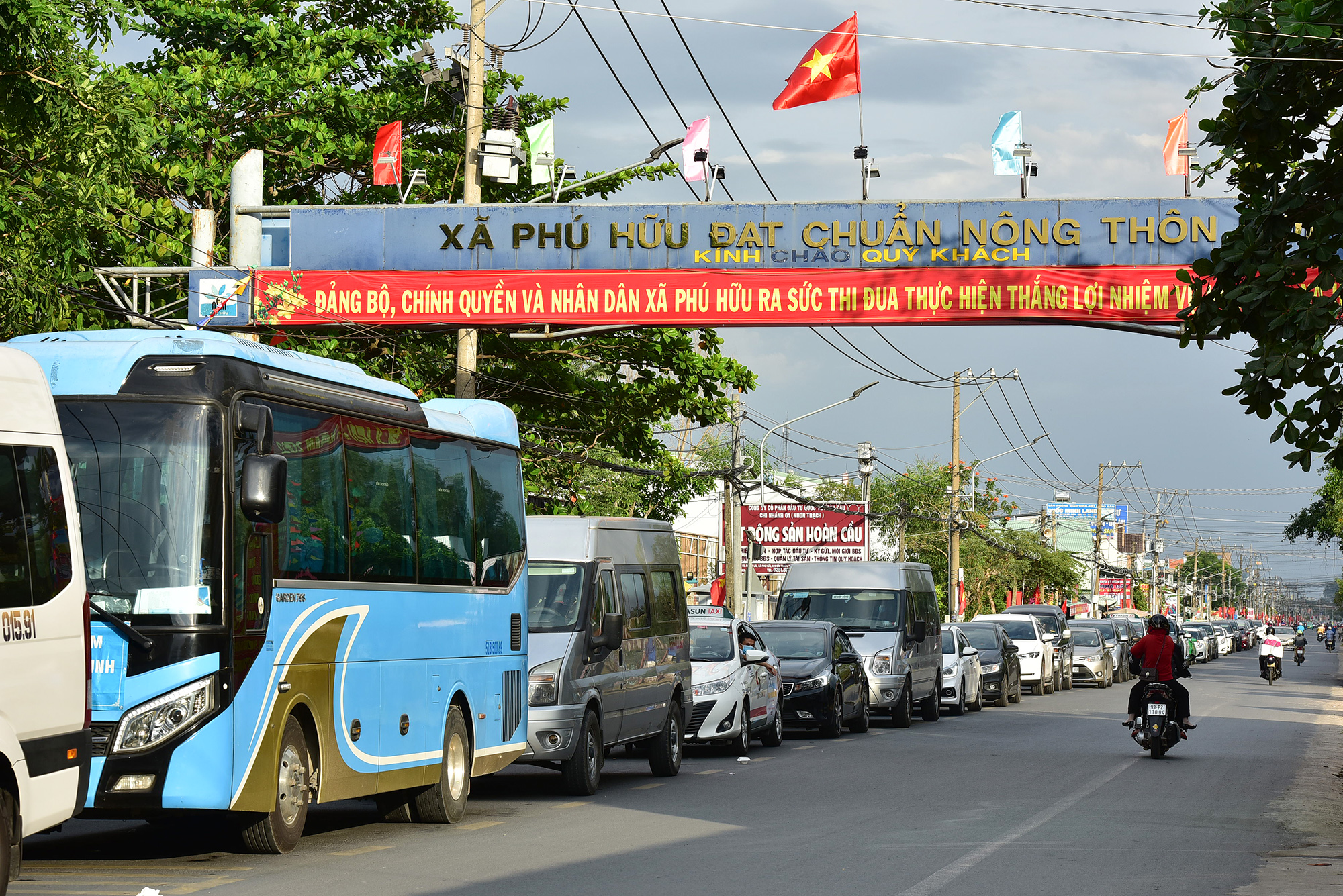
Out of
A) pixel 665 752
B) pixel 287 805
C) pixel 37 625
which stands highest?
pixel 37 625

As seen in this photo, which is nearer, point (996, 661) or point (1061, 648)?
point (996, 661)

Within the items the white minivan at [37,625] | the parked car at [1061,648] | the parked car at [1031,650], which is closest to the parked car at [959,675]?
the parked car at [1031,650]

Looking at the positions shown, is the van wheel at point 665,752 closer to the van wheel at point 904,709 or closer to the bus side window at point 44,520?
the van wheel at point 904,709

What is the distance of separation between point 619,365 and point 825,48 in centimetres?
976

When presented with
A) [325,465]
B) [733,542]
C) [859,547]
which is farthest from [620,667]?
[859,547]

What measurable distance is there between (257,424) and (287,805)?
2486mm

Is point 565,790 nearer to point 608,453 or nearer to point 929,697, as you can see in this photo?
point 929,697

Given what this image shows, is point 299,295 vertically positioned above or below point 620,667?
above

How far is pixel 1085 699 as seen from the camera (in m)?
38.6

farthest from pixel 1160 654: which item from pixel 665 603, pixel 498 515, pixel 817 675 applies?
pixel 498 515

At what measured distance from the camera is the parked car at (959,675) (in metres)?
31.7

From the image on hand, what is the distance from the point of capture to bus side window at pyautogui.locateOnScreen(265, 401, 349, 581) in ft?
35.1

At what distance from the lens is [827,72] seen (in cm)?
2094

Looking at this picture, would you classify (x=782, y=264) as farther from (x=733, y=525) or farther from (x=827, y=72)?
(x=733, y=525)
